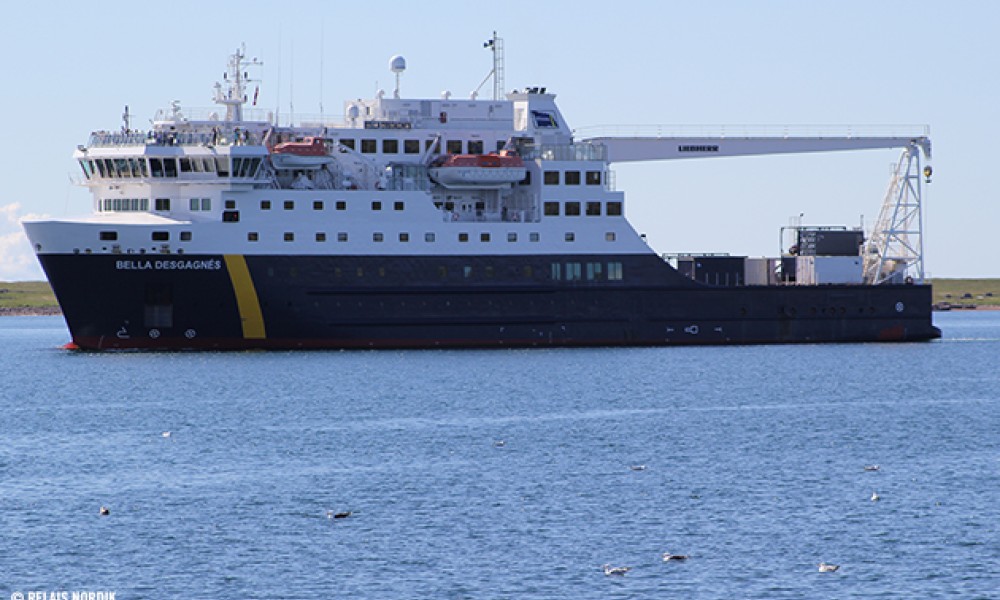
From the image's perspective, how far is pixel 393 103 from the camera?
6506 centimetres

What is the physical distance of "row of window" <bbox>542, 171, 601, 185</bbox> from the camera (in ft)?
210

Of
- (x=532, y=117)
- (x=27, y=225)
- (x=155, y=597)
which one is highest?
(x=532, y=117)

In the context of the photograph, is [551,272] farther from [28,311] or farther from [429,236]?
[28,311]

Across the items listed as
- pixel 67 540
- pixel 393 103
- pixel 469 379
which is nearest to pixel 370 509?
pixel 67 540

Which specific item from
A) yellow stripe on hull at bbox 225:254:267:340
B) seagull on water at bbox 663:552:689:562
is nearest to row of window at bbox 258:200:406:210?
yellow stripe on hull at bbox 225:254:267:340

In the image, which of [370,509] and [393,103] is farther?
[393,103]

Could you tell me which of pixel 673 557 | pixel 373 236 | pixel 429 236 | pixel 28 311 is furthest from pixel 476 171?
pixel 28 311

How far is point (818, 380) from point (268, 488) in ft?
97.0

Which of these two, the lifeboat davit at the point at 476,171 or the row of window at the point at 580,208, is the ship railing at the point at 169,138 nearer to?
the lifeboat davit at the point at 476,171

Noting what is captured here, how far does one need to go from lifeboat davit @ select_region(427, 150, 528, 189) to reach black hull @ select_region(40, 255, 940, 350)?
11.2 ft

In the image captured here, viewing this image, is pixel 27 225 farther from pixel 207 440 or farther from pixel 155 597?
pixel 155 597

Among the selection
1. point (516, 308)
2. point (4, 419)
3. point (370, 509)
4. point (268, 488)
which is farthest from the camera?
point (516, 308)

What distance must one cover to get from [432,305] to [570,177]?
8.31m

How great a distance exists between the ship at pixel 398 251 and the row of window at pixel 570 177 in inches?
3.5
